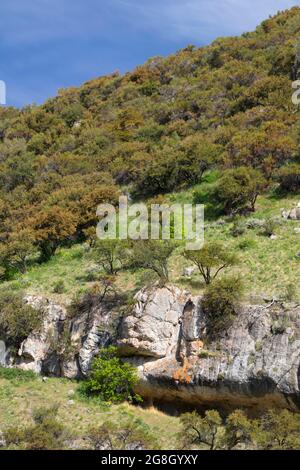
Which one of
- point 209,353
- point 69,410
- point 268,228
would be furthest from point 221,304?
point 268,228

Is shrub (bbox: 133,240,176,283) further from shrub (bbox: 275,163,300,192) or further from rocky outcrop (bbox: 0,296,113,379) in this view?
shrub (bbox: 275,163,300,192)

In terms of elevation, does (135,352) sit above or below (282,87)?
below

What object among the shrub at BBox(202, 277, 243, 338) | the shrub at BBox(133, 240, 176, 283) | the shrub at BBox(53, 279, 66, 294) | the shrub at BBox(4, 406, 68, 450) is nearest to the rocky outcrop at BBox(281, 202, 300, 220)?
the shrub at BBox(133, 240, 176, 283)

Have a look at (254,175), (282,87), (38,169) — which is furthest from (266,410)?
(38,169)

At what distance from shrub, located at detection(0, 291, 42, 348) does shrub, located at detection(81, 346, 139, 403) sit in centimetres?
460

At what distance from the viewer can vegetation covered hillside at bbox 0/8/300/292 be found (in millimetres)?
33125

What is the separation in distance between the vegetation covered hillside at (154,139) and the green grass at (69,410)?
11.0 meters

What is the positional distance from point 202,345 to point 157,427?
3870 mm

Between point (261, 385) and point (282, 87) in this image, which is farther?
point (282, 87)

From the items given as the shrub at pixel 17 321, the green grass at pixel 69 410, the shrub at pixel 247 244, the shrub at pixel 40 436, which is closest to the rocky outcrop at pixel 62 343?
the shrub at pixel 17 321

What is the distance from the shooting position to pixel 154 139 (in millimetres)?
48625

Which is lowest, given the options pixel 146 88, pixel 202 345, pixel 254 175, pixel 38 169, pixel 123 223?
pixel 202 345

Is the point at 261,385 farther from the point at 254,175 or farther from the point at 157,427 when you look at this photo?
the point at 254,175

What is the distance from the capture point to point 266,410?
1841 centimetres
